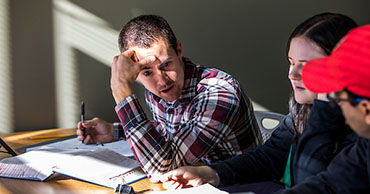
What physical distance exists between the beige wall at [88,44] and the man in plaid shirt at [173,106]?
776 mm

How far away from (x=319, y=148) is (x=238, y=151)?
567 mm

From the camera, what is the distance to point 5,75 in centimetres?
235

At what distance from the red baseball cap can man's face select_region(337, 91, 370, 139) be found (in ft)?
0.08

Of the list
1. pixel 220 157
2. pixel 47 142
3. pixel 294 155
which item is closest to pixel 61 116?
pixel 47 142

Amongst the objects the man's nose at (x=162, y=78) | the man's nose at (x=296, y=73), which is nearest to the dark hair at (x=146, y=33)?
the man's nose at (x=162, y=78)

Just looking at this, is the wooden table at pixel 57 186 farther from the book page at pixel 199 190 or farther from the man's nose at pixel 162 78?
the man's nose at pixel 162 78

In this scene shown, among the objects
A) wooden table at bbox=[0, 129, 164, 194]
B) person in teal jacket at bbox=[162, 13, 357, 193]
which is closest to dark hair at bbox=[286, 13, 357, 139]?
person in teal jacket at bbox=[162, 13, 357, 193]

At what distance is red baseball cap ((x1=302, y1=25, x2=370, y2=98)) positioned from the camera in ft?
2.21

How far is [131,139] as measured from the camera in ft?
4.56

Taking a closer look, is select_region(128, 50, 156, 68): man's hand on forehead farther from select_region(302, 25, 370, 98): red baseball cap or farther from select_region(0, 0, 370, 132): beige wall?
select_region(0, 0, 370, 132): beige wall

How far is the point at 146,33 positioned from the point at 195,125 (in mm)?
378

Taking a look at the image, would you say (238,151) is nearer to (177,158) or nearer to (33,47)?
(177,158)

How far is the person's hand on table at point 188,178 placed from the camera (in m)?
1.23

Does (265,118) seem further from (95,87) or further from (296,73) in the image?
(95,87)
